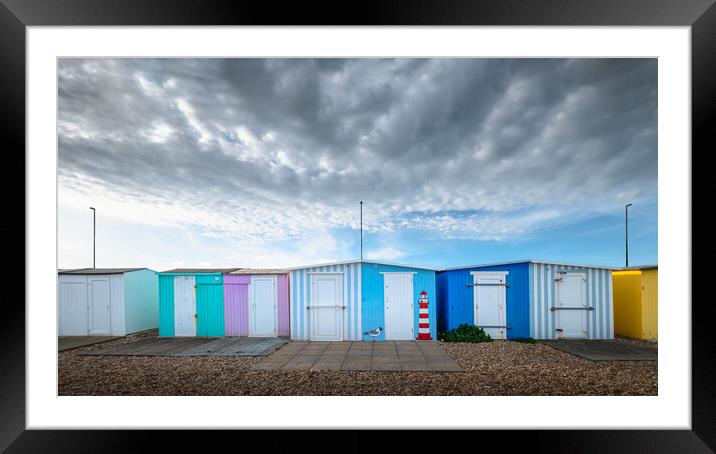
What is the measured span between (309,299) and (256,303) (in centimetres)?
153

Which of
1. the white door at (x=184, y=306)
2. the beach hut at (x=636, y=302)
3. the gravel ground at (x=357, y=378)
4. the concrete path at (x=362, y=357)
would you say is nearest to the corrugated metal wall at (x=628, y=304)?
the beach hut at (x=636, y=302)

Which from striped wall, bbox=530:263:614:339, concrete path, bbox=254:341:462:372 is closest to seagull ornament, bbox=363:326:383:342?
concrete path, bbox=254:341:462:372

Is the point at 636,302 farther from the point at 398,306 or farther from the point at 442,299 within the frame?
the point at 398,306

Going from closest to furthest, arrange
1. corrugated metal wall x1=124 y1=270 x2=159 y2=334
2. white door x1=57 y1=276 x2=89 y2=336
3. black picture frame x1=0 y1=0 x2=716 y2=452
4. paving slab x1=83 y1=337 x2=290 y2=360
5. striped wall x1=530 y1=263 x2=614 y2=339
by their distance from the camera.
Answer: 1. black picture frame x1=0 y1=0 x2=716 y2=452
2. paving slab x1=83 y1=337 x2=290 y2=360
3. striped wall x1=530 y1=263 x2=614 y2=339
4. white door x1=57 y1=276 x2=89 y2=336
5. corrugated metal wall x1=124 y1=270 x2=159 y2=334

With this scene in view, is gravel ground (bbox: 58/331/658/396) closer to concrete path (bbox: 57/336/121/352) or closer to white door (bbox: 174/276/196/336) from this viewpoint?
concrete path (bbox: 57/336/121/352)

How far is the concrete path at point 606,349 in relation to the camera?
230 inches

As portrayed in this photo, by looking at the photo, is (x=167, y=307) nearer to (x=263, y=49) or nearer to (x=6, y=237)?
(x=6, y=237)

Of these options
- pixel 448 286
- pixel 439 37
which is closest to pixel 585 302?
pixel 448 286

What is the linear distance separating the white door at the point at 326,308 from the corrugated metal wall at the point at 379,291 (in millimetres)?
572

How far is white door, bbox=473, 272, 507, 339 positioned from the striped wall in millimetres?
650

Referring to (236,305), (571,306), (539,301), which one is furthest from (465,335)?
(236,305)

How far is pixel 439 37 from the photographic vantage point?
150 cm

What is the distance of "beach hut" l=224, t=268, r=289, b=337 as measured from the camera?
829 centimetres

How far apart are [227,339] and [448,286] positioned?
18.3 feet
